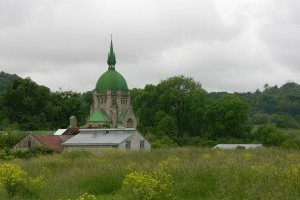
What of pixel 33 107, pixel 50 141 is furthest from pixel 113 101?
pixel 50 141

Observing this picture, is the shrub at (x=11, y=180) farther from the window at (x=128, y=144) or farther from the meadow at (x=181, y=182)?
the window at (x=128, y=144)

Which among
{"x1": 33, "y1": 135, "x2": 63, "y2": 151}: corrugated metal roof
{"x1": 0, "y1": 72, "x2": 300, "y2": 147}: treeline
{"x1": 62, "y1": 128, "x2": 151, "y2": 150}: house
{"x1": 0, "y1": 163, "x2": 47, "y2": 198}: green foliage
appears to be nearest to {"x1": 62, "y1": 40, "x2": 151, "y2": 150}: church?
{"x1": 0, "y1": 72, "x2": 300, "y2": 147}: treeline

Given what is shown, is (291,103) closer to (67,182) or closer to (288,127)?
(288,127)

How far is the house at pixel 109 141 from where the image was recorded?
47.2 m

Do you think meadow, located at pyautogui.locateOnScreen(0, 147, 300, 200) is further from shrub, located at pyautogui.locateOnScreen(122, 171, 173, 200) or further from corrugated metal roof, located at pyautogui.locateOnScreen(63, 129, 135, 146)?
corrugated metal roof, located at pyautogui.locateOnScreen(63, 129, 135, 146)

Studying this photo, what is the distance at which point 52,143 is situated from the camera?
52.2m

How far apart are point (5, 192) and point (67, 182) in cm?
219

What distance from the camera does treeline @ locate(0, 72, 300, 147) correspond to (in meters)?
68.4

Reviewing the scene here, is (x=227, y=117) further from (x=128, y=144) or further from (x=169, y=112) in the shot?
(x=128, y=144)

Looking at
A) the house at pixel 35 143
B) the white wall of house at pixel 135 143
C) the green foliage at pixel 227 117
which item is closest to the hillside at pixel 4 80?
the green foliage at pixel 227 117

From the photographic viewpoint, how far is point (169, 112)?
7812 cm

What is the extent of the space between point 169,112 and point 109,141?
31.2 m

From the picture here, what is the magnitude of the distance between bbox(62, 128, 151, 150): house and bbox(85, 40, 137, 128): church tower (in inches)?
1138

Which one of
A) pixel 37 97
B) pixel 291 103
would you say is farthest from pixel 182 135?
pixel 291 103
